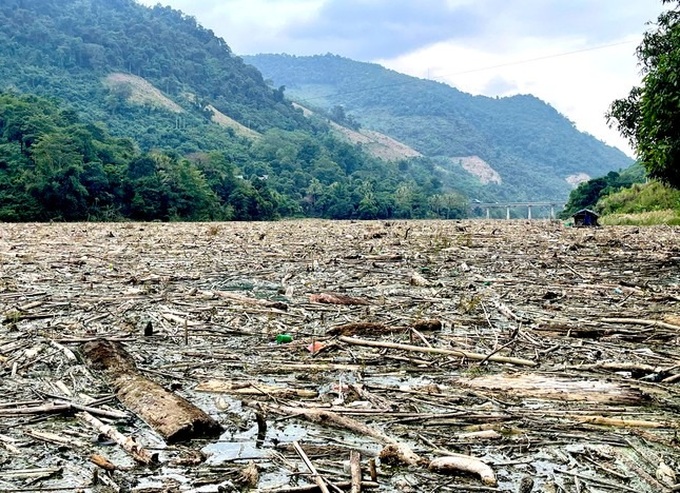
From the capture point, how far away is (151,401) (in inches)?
126

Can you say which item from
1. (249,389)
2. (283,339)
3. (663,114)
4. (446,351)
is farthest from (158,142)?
(249,389)

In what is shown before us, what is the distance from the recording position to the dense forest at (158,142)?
5300 cm

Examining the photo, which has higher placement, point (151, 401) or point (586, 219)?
point (586, 219)

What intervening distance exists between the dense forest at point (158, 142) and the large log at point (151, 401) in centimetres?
4864

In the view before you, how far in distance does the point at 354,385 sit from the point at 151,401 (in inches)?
44.9

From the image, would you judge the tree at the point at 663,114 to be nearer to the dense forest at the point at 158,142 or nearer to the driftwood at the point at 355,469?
the driftwood at the point at 355,469

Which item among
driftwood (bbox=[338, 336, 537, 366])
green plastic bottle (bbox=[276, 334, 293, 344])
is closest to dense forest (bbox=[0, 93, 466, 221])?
green plastic bottle (bbox=[276, 334, 293, 344])

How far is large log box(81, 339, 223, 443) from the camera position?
2.88 m

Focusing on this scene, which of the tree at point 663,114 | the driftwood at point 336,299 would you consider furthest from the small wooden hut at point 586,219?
the driftwood at point 336,299

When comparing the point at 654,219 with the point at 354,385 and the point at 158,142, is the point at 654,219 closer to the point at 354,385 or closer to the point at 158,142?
the point at 354,385

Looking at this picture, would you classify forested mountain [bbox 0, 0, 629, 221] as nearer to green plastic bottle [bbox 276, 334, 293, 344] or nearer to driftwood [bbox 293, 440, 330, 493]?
green plastic bottle [bbox 276, 334, 293, 344]

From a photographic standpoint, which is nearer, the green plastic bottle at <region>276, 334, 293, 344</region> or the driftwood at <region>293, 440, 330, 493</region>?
the driftwood at <region>293, 440, 330, 493</region>

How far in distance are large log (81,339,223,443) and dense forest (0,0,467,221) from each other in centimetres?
4864

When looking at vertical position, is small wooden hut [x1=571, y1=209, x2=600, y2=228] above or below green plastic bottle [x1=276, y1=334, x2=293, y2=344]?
above
